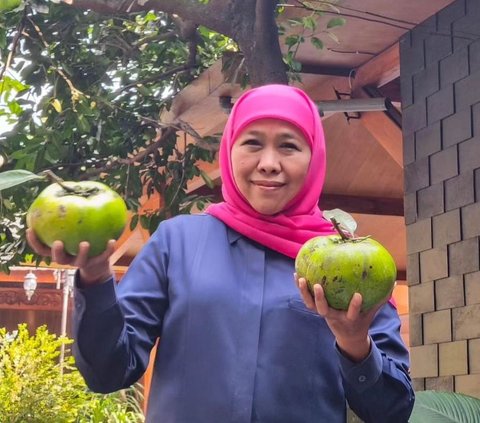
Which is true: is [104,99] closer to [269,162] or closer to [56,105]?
[56,105]

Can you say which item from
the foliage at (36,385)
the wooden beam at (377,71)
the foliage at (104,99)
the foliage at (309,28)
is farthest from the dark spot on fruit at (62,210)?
the foliage at (36,385)

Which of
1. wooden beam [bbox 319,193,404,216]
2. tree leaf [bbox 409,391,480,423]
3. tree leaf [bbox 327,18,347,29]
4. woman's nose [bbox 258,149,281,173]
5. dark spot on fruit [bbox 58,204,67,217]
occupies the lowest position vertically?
tree leaf [bbox 409,391,480,423]

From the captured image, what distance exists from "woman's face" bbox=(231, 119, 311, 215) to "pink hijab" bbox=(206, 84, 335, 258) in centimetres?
2

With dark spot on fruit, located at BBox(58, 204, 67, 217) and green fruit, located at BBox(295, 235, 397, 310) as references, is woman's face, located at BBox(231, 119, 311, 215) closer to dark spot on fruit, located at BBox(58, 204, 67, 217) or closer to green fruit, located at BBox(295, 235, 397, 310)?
green fruit, located at BBox(295, 235, 397, 310)

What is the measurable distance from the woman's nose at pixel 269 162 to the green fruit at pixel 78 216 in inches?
14.0

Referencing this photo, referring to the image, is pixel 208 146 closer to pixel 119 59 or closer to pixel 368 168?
pixel 119 59

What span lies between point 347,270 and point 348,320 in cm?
8

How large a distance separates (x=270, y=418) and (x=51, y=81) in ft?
11.0

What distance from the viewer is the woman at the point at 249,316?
6.03ft

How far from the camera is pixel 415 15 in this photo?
508 cm

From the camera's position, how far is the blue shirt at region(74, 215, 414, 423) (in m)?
1.86

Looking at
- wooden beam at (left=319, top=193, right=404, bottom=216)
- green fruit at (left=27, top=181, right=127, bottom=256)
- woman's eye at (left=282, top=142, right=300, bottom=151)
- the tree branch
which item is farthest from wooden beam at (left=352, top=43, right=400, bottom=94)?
green fruit at (left=27, top=181, right=127, bottom=256)

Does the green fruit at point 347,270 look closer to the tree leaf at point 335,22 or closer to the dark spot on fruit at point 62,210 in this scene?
the dark spot on fruit at point 62,210

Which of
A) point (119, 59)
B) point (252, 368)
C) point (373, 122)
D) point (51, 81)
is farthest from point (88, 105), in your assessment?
point (252, 368)
